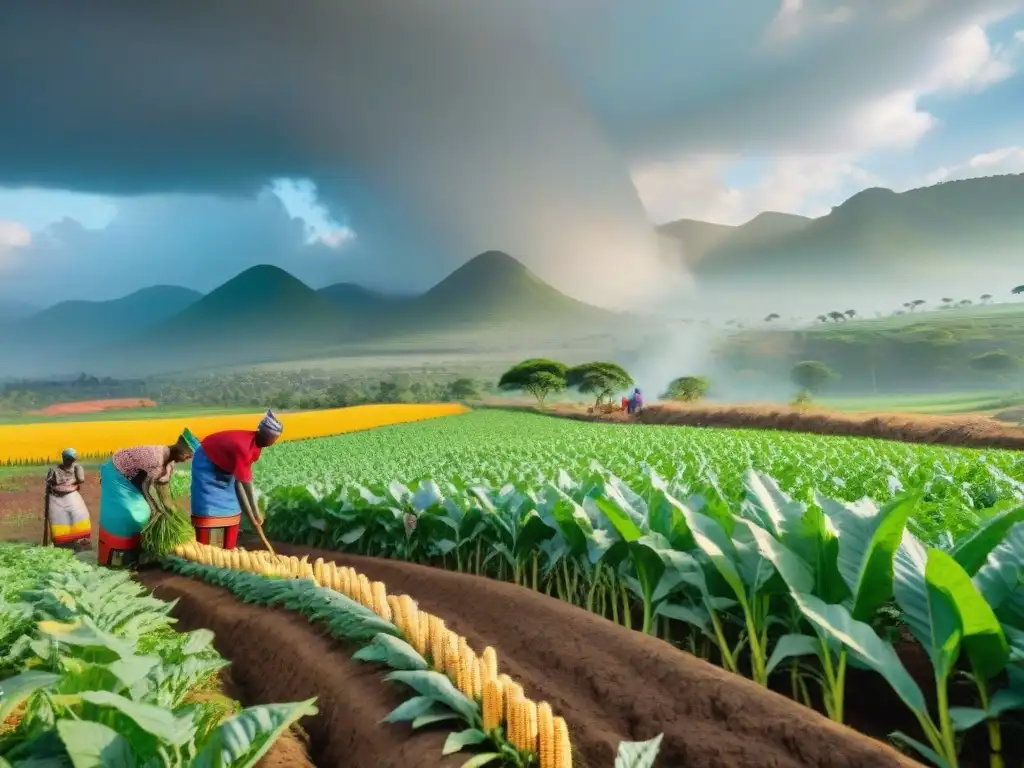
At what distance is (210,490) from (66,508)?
298cm

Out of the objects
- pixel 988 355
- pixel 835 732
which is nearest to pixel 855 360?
pixel 988 355

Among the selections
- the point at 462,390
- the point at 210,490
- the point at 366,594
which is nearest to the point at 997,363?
the point at 462,390

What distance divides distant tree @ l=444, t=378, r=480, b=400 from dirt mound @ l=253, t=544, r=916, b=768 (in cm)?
4034

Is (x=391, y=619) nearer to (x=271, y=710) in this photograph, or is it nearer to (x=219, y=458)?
(x=271, y=710)

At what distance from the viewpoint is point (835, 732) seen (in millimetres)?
2729

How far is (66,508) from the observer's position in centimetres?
933

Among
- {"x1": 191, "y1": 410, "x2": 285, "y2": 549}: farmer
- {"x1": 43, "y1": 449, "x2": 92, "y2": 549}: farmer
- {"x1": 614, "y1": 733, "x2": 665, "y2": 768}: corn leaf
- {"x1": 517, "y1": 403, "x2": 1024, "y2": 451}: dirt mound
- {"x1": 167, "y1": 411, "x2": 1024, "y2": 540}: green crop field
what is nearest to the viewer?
{"x1": 614, "y1": 733, "x2": 665, "y2": 768}: corn leaf

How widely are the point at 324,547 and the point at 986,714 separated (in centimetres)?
717

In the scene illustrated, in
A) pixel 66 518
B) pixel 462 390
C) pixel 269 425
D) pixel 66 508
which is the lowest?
pixel 462 390

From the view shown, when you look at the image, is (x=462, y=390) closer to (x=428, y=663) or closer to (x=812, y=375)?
(x=812, y=375)

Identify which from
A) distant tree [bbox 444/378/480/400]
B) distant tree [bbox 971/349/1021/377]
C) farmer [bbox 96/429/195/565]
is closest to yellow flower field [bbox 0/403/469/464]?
farmer [bbox 96/429/195/565]

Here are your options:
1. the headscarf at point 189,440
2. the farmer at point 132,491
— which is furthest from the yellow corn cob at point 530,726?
the farmer at point 132,491

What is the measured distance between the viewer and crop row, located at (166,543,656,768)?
8.89ft

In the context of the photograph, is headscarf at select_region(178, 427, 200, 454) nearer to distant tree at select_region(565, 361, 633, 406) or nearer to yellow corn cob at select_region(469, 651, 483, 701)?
yellow corn cob at select_region(469, 651, 483, 701)
